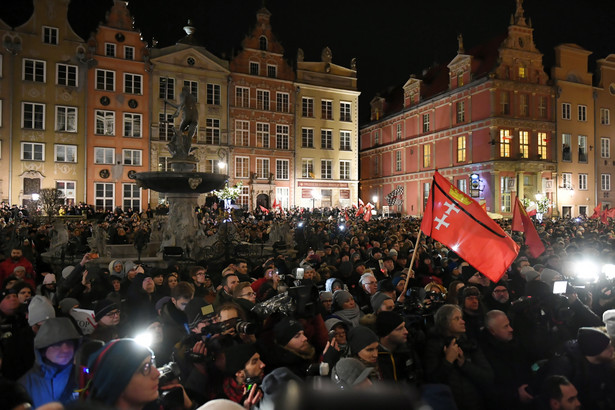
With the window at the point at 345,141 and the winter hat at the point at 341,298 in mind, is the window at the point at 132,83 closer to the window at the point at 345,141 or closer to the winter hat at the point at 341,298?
the window at the point at 345,141

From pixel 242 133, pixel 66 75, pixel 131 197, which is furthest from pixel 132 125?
pixel 242 133

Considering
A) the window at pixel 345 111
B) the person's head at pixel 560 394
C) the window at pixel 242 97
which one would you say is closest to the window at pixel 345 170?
the window at pixel 345 111

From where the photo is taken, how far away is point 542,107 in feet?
126

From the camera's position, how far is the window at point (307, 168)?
43281 millimetres

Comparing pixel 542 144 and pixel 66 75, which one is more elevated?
pixel 66 75

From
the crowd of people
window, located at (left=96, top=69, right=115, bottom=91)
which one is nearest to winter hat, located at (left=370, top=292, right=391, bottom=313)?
the crowd of people

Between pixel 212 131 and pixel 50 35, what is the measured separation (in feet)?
47.2

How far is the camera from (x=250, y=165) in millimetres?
40656

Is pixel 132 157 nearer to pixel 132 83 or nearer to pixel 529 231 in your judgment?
pixel 132 83

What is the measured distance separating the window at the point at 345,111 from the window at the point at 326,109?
1302 mm

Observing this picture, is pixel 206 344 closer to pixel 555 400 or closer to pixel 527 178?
pixel 555 400

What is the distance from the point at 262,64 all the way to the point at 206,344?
134ft

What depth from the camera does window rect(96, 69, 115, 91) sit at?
3441cm

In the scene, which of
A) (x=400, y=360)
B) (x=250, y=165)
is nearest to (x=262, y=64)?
(x=250, y=165)
